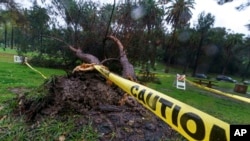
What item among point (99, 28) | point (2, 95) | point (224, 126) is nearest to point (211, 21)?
point (99, 28)

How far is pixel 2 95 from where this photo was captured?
534 cm

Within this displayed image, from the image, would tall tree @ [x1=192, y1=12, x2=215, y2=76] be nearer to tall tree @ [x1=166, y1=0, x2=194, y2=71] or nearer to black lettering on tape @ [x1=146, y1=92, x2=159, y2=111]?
tall tree @ [x1=166, y1=0, x2=194, y2=71]

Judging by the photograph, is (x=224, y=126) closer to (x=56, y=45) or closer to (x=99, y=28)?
(x=99, y=28)

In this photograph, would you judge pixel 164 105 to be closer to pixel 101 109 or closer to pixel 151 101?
pixel 151 101

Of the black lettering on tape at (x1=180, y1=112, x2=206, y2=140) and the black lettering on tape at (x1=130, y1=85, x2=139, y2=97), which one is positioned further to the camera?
the black lettering on tape at (x1=130, y1=85, x2=139, y2=97)

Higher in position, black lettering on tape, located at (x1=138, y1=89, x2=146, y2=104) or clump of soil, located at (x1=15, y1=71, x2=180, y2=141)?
black lettering on tape, located at (x1=138, y1=89, x2=146, y2=104)

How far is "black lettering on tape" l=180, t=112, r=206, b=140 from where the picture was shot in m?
1.28

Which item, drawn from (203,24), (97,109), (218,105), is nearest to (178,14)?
(203,24)

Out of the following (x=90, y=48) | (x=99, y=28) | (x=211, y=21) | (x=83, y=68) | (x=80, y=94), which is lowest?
(x=80, y=94)

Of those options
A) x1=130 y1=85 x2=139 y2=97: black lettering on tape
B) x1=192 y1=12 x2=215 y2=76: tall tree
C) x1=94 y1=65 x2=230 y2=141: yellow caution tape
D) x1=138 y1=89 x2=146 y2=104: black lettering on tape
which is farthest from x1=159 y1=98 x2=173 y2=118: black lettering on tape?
x1=192 y1=12 x2=215 y2=76: tall tree

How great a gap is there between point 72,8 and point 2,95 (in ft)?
15.6

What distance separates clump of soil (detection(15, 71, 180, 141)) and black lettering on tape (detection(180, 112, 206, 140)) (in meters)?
1.22

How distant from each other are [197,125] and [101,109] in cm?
178

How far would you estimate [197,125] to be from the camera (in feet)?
4.33
